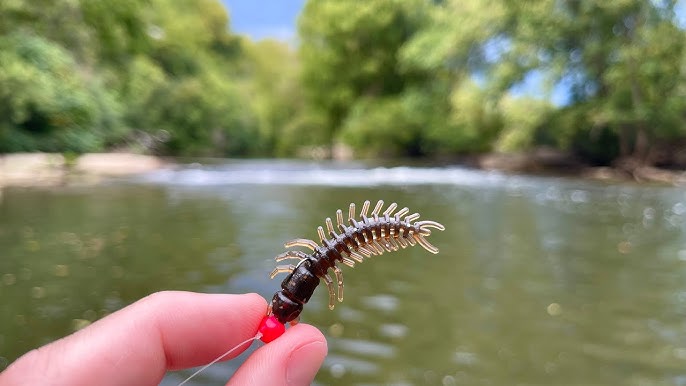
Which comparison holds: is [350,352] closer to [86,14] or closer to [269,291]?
[269,291]

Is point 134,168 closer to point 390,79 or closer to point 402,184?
point 402,184

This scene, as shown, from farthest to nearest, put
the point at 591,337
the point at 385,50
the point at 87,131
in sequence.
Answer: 1. the point at 385,50
2. the point at 87,131
3. the point at 591,337

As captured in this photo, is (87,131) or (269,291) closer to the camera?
(269,291)

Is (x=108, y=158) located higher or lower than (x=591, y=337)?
higher

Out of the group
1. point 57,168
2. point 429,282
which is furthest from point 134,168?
point 429,282

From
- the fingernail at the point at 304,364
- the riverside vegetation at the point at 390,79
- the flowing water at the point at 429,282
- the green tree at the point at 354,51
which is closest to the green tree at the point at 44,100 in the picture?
the riverside vegetation at the point at 390,79

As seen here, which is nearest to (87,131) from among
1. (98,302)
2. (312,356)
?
(98,302)

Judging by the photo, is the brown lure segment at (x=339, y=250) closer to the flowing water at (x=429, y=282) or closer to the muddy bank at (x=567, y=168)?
the flowing water at (x=429, y=282)
